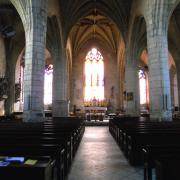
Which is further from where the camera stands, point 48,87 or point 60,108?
point 48,87

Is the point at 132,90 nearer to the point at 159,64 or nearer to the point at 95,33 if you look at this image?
the point at 159,64

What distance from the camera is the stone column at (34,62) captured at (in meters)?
11.0

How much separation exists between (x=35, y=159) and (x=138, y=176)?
9.25ft

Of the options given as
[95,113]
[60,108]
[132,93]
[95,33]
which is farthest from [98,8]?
[95,113]

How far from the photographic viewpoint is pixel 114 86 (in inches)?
1235

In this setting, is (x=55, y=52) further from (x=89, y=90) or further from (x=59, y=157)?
(x=59, y=157)

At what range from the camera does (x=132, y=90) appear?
63.1 feet

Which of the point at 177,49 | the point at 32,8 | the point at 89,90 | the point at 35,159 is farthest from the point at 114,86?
the point at 35,159

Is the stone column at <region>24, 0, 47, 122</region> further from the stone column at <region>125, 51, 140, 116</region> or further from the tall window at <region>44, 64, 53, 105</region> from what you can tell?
the tall window at <region>44, 64, 53, 105</region>

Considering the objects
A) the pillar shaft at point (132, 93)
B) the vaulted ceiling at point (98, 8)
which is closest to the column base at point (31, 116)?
the pillar shaft at point (132, 93)

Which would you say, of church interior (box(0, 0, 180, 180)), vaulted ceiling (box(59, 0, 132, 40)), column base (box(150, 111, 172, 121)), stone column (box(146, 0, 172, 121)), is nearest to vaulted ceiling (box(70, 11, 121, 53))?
church interior (box(0, 0, 180, 180))

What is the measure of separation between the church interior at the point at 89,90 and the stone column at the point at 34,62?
2.1 inches

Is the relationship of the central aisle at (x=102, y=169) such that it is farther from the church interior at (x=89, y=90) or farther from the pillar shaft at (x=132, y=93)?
the pillar shaft at (x=132, y=93)

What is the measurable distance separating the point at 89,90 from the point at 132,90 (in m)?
13.4
